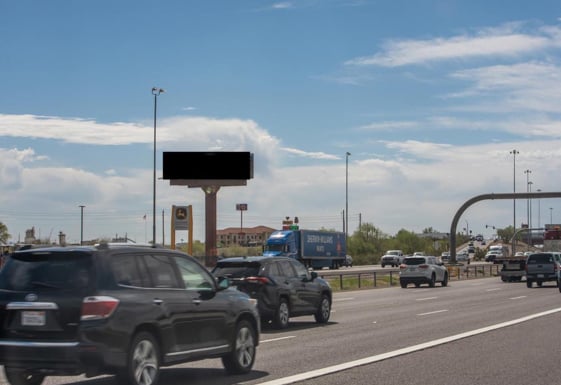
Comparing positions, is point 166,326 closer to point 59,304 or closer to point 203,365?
point 59,304

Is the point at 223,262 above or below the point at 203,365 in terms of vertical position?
above

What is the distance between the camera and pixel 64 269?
33.7ft

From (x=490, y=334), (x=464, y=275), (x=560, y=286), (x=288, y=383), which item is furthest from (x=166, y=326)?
(x=464, y=275)

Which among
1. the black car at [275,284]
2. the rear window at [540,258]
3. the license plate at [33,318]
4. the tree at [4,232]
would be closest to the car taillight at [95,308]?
the license plate at [33,318]

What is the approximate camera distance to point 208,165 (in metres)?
79.8

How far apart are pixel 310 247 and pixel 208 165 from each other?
1198 cm

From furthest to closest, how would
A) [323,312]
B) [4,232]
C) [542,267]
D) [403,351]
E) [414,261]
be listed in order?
[4,232]
[414,261]
[542,267]
[323,312]
[403,351]

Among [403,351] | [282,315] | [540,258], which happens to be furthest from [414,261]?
[403,351]

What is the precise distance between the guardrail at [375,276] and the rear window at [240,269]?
24028 mm

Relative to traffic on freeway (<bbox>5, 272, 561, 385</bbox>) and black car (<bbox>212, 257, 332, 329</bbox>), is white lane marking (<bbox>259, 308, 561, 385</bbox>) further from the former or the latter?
black car (<bbox>212, 257, 332, 329</bbox>)

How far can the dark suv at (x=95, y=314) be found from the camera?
9852 millimetres

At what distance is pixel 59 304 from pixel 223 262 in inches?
431

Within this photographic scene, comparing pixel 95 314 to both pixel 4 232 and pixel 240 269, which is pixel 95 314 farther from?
pixel 4 232

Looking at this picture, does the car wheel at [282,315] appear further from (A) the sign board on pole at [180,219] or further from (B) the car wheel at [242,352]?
(A) the sign board on pole at [180,219]
